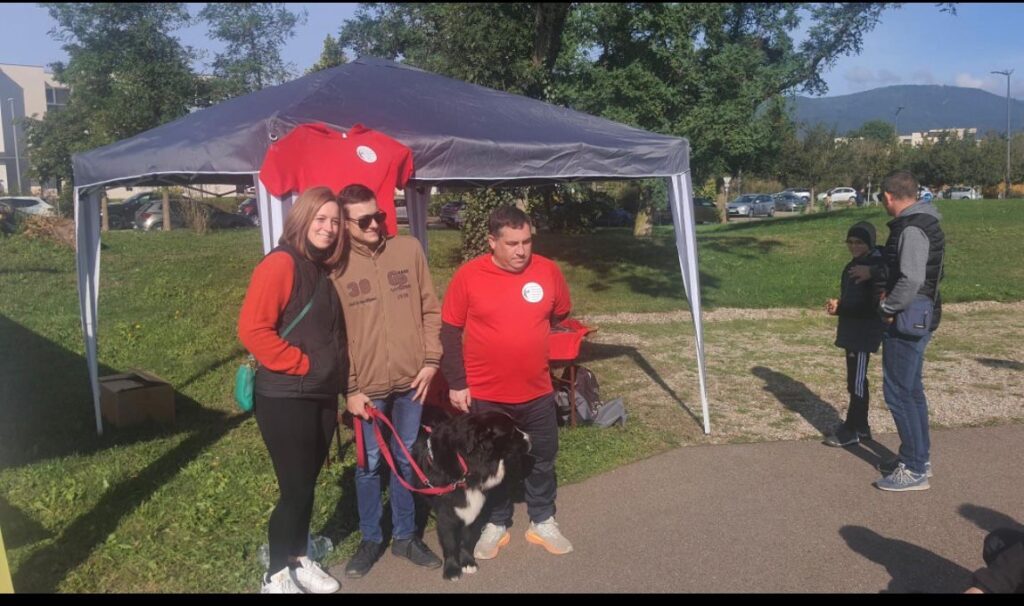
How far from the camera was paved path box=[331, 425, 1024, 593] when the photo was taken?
4.04 m

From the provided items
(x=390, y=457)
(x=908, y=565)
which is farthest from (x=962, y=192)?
(x=390, y=457)

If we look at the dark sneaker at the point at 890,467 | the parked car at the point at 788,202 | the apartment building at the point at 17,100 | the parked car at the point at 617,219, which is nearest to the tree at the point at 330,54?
the parked car at the point at 617,219

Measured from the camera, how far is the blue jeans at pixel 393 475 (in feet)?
13.4

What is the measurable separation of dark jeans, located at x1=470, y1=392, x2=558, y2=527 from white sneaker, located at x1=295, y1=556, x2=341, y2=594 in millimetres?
880

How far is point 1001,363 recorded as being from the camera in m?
9.17

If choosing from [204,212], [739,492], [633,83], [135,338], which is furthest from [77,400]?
[204,212]

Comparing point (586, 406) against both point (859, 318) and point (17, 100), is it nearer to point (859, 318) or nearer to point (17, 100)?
point (859, 318)

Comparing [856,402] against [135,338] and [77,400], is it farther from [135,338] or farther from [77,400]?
[135,338]

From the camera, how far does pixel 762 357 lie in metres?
9.70

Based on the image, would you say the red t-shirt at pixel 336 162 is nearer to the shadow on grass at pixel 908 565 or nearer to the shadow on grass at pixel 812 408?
the shadow on grass at pixel 908 565

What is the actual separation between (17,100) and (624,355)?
264 ft

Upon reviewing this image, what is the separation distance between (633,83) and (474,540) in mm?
15290

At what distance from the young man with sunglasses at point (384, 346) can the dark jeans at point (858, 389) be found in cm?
333

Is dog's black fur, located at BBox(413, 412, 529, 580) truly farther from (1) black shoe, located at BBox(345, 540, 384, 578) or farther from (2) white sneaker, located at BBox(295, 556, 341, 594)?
(2) white sneaker, located at BBox(295, 556, 341, 594)
